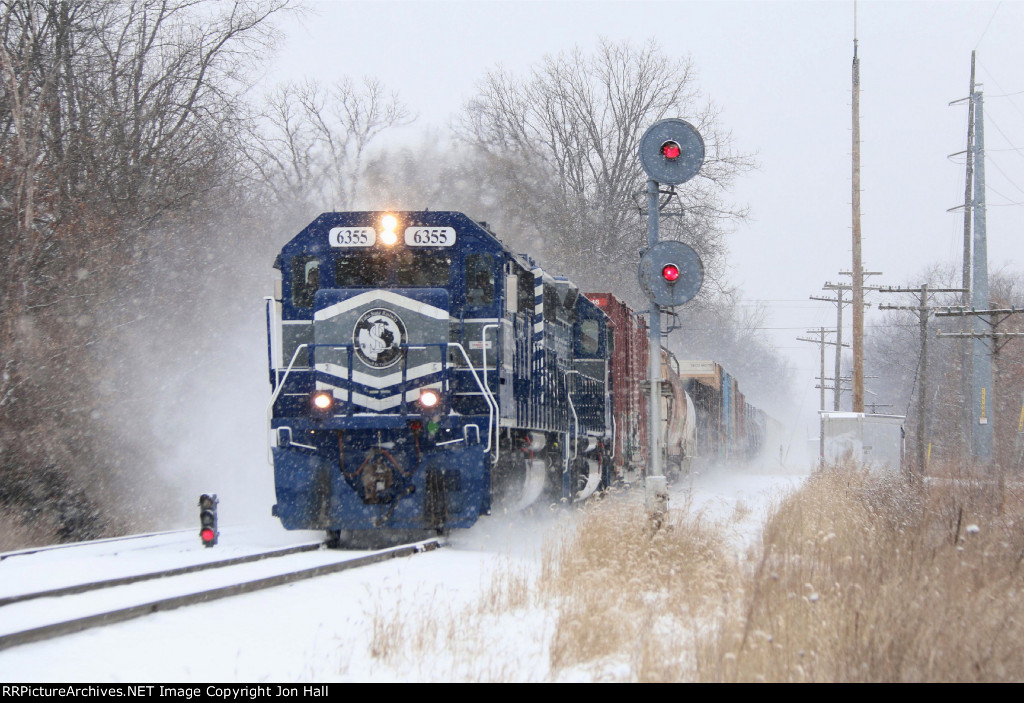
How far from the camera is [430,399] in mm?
9750

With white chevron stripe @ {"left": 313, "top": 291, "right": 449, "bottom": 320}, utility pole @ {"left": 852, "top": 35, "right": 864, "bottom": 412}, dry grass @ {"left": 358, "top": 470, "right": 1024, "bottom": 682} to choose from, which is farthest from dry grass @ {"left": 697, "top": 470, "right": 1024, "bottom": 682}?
utility pole @ {"left": 852, "top": 35, "right": 864, "bottom": 412}

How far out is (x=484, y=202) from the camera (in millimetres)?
42625

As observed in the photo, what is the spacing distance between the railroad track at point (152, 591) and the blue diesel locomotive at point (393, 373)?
2.39 ft

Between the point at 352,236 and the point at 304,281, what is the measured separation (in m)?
0.80

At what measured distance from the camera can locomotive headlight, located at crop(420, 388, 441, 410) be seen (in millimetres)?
9750

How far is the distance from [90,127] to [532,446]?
1285 cm

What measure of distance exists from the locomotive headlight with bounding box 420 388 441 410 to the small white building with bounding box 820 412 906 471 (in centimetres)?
1820

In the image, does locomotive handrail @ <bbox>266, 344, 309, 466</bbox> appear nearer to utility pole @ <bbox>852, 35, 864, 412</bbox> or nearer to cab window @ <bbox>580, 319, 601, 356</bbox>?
cab window @ <bbox>580, 319, 601, 356</bbox>

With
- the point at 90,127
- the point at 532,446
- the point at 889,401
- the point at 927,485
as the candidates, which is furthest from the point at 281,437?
the point at 889,401

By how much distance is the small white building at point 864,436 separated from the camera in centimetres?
2608

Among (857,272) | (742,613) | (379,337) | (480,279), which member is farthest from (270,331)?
(857,272)

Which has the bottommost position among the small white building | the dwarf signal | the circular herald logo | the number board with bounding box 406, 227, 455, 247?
the small white building

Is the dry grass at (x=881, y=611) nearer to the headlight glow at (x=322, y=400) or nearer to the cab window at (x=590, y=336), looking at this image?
the headlight glow at (x=322, y=400)

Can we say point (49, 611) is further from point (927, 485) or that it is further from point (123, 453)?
point (123, 453)
